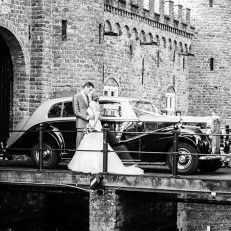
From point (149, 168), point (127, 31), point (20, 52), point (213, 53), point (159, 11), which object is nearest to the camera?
point (149, 168)

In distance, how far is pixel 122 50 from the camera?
96.7 feet

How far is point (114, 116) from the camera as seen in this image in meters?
16.9

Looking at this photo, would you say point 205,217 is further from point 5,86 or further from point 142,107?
point 142,107

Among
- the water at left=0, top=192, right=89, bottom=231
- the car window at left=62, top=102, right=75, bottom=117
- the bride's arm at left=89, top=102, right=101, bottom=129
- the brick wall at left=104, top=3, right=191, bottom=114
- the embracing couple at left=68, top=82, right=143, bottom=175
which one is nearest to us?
the embracing couple at left=68, top=82, right=143, bottom=175

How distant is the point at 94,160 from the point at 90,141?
0.48 meters

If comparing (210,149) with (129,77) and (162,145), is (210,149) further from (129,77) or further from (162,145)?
(129,77)

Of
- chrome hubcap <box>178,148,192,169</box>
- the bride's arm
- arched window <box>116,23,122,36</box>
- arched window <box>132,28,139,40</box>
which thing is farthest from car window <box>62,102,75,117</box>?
arched window <box>132,28,139,40</box>

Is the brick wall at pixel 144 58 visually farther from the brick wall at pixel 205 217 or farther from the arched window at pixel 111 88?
the brick wall at pixel 205 217

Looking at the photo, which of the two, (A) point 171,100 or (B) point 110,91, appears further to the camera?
(A) point 171,100

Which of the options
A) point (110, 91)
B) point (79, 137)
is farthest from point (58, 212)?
point (110, 91)

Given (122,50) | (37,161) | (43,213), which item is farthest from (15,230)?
(122,50)

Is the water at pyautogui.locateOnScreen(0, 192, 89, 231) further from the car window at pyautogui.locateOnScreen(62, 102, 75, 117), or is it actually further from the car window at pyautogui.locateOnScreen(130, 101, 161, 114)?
the car window at pyautogui.locateOnScreen(130, 101, 161, 114)

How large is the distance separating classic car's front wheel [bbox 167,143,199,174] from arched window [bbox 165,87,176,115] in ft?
60.1

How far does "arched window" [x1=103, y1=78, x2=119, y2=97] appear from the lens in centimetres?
2850
